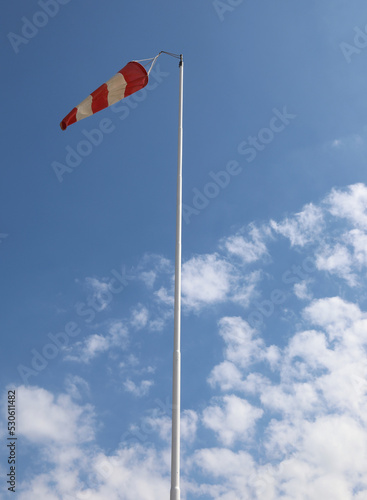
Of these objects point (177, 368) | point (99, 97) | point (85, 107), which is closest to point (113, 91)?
point (99, 97)

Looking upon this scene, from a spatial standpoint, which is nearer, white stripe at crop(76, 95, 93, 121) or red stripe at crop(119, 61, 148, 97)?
white stripe at crop(76, 95, 93, 121)

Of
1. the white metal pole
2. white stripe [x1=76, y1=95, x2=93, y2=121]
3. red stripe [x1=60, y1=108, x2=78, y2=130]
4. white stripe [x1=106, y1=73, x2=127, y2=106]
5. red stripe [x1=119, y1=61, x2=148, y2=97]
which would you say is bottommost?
the white metal pole

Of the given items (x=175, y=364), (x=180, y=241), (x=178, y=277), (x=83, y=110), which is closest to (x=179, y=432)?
(x=175, y=364)

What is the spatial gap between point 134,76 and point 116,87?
2.42 ft

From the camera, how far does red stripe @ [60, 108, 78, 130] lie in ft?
54.2

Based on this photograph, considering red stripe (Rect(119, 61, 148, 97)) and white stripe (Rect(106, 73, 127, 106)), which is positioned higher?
red stripe (Rect(119, 61, 148, 97))

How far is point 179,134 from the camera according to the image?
1625 centimetres

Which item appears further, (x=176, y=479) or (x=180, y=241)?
(x=180, y=241)

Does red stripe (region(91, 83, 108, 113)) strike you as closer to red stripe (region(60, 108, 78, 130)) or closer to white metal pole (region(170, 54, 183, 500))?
red stripe (region(60, 108, 78, 130))

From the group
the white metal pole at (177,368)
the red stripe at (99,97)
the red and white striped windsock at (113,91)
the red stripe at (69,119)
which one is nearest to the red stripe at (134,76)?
the red and white striped windsock at (113,91)

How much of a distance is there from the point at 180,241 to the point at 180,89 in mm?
5913

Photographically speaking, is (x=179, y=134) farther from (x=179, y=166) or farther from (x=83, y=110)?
(x=83, y=110)

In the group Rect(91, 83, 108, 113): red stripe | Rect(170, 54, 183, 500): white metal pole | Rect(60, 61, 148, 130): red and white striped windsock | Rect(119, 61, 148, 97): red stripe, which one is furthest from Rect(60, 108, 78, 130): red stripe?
Rect(170, 54, 183, 500): white metal pole

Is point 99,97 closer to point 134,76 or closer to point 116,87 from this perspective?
point 116,87
